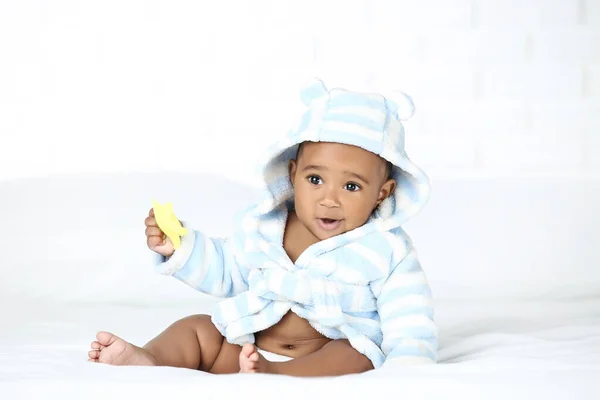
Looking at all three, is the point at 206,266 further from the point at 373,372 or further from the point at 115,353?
the point at 373,372

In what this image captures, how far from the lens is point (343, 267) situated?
5.89ft

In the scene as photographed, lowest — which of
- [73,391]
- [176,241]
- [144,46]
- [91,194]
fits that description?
[73,391]

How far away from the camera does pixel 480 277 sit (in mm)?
2652

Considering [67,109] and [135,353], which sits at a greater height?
[67,109]

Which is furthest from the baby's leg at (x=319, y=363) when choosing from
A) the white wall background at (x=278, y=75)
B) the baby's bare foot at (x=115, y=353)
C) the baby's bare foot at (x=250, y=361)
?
the white wall background at (x=278, y=75)

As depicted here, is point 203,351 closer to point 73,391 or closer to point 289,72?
point 73,391

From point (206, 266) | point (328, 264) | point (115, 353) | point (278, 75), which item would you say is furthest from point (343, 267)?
point (278, 75)

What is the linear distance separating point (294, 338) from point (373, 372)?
0.93 ft

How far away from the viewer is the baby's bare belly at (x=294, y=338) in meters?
1.80

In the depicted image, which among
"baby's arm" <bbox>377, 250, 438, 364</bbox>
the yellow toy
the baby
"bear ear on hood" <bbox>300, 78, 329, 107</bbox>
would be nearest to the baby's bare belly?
the baby

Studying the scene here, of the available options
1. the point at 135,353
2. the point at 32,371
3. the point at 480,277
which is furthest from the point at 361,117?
the point at 480,277

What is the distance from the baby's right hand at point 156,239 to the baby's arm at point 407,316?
1.14ft

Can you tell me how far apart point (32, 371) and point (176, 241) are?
1.23 feet

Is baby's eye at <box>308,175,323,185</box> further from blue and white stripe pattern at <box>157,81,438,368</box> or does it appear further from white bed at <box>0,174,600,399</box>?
white bed at <box>0,174,600,399</box>
